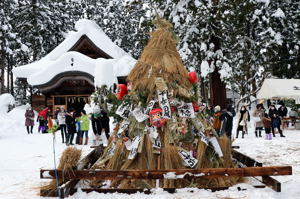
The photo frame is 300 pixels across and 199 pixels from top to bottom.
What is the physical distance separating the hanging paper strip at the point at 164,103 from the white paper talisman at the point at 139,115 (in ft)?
1.12

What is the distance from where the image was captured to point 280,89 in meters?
21.9

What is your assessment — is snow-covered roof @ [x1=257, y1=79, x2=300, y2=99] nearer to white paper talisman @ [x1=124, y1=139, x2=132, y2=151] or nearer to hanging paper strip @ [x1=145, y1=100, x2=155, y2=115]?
hanging paper strip @ [x1=145, y1=100, x2=155, y2=115]

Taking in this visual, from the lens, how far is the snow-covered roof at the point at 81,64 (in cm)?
2005

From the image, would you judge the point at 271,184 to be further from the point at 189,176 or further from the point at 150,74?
the point at 150,74

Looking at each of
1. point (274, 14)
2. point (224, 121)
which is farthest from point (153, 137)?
point (274, 14)

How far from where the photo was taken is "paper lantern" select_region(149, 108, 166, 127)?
5.70m

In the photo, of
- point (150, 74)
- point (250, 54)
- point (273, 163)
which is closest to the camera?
point (150, 74)

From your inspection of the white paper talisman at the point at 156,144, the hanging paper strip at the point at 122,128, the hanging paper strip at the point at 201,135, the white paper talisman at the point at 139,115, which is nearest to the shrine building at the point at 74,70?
the hanging paper strip at the point at 122,128

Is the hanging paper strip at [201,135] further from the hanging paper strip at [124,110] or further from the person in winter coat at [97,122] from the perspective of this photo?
the person in winter coat at [97,122]

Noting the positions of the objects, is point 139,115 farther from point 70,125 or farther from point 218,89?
point 218,89

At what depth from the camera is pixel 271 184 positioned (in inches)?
211

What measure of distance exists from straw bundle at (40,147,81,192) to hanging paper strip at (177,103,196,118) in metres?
1.98

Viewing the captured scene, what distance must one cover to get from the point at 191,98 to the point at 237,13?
950 centimetres

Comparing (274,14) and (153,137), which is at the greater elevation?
(274,14)
